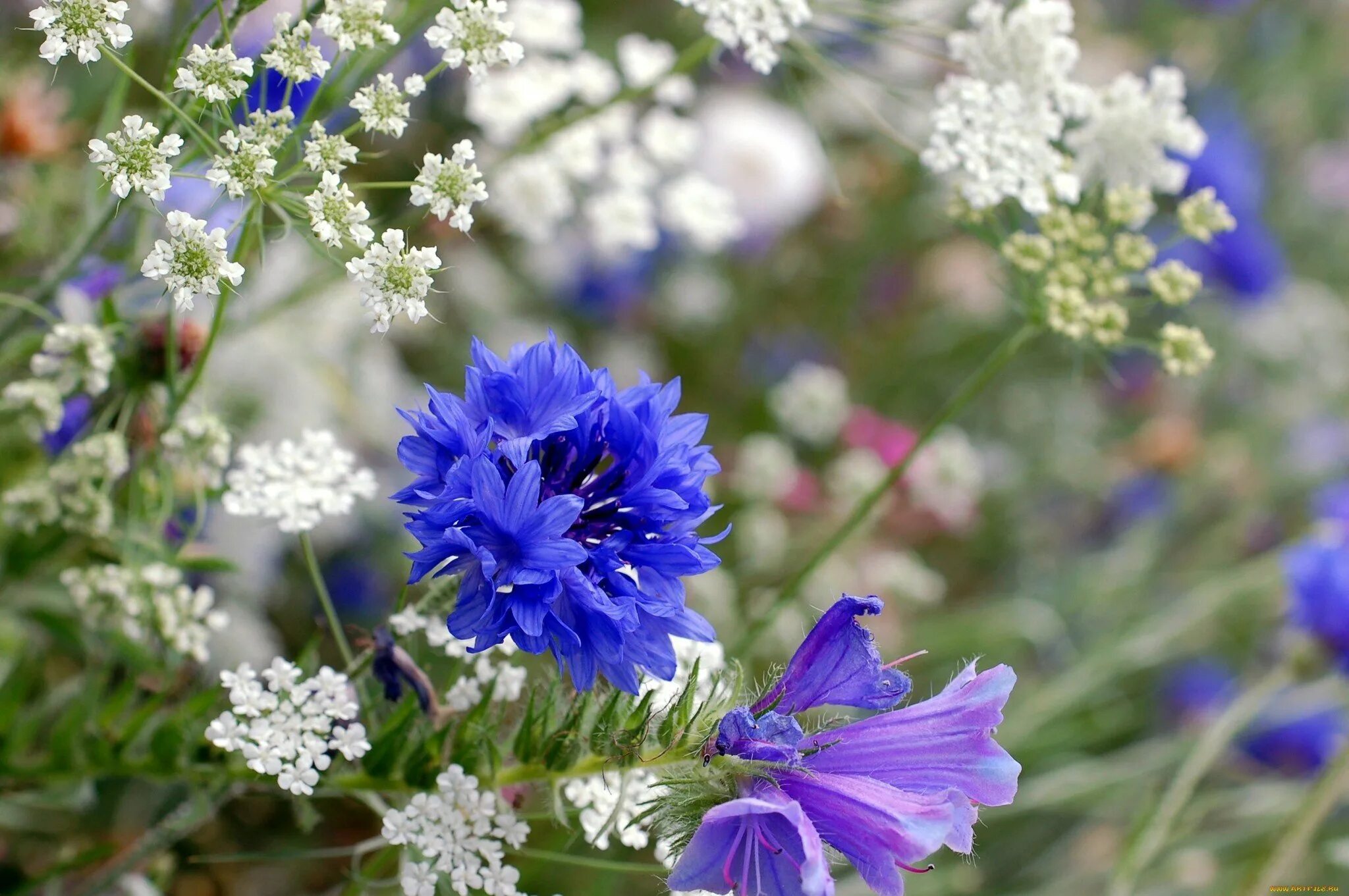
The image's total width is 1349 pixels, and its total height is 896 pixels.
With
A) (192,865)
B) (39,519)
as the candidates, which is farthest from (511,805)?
(192,865)

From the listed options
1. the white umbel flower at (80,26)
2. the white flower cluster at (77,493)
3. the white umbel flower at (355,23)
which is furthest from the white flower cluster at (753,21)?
the white flower cluster at (77,493)

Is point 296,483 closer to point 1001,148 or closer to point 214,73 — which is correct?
point 214,73

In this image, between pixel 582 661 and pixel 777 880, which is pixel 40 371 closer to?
pixel 582 661

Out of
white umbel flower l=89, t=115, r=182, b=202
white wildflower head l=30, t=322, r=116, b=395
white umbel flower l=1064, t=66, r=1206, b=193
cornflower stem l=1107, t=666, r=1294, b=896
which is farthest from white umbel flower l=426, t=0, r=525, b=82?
cornflower stem l=1107, t=666, r=1294, b=896

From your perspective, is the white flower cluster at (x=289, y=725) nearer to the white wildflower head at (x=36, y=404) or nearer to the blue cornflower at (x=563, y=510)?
the blue cornflower at (x=563, y=510)

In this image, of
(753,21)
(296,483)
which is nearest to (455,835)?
(296,483)

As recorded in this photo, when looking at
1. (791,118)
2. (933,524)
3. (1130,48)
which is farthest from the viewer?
(1130,48)
